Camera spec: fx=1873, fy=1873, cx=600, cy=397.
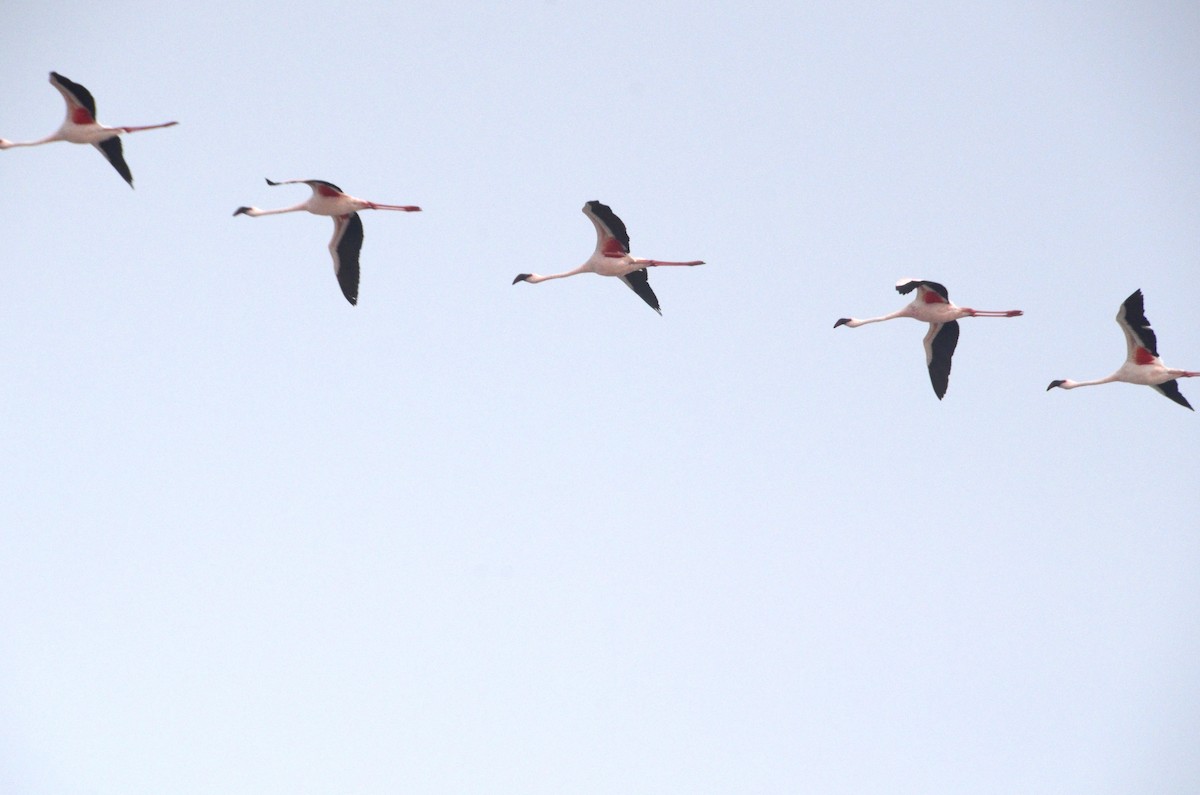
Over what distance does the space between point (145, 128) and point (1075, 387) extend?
1559 centimetres

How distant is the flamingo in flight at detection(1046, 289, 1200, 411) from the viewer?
28.5 metres

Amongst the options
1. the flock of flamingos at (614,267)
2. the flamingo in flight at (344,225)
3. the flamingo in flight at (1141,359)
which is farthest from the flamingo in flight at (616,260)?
the flamingo in flight at (1141,359)

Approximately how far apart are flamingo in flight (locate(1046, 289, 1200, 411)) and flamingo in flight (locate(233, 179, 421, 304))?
430 inches

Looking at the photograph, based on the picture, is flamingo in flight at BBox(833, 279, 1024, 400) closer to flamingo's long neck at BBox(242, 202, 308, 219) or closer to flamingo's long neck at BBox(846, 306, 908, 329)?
flamingo's long neck at BBox(846, 306, 908, 329)

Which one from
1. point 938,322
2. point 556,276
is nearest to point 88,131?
point 556,276

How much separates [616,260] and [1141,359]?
839 centimetres

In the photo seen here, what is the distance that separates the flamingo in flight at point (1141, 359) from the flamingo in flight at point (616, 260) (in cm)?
662

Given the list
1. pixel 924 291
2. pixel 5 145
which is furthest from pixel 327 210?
pixel 924 291

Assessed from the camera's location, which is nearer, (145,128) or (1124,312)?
(145,128)

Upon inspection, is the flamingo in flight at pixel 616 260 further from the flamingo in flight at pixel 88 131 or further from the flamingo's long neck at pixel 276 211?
the flamingo in flight at pixel 88 131

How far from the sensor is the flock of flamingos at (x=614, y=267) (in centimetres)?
2730

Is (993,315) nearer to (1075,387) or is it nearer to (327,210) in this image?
(1075,387)

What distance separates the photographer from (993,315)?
29.0m

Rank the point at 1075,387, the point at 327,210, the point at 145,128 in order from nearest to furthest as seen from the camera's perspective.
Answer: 1. the point at 145,128
2. the point at 327,210
3. the point at 1075,387
